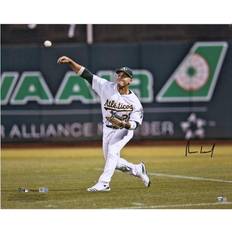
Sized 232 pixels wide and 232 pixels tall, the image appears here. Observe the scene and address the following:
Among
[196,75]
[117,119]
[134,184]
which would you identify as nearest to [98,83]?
[117,119]

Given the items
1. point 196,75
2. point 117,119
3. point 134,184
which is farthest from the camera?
point 196,75

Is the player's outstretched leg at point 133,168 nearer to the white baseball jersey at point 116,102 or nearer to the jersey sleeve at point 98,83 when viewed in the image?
the white baseball jersey at point 116,102

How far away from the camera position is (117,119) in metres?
6.25

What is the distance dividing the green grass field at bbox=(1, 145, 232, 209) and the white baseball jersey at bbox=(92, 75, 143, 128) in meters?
0.29

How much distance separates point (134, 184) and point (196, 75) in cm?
116

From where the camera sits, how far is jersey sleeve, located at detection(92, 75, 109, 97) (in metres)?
6.32

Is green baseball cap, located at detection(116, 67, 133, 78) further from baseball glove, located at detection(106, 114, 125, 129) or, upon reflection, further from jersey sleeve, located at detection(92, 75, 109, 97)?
baseball glove, located at detection(106, 114, 125, 129)

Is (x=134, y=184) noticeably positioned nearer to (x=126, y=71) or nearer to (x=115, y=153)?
(x=115, y=153)

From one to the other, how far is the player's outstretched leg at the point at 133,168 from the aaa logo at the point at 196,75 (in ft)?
2.74

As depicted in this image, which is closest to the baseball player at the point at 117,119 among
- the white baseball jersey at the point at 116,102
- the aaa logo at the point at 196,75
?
the white baseball jersey at the point at 116,102

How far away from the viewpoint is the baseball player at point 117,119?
626cm

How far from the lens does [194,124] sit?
700cm

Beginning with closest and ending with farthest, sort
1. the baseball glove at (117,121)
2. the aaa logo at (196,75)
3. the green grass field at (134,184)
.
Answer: the green grass field at (134,184), the baseball glove at (117,121), the aaa logo at (196,75)
